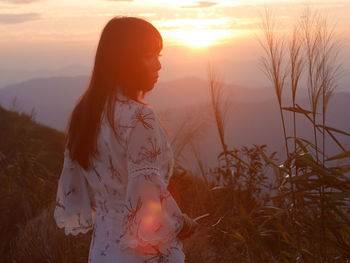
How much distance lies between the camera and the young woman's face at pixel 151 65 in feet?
5.67

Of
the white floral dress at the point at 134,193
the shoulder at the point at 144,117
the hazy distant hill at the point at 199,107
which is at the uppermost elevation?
the shoulder at the point at 144,117

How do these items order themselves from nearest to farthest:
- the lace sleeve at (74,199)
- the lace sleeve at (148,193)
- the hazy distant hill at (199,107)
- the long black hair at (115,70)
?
the lace sleeve at (148,193) → the long black hair at (115,70) → the lace sleeve at (74,199) → the hazy distant hill at (199,107)

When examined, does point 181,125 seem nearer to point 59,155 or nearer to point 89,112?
point 89,112

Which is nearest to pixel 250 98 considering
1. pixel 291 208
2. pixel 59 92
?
pixel 59 92

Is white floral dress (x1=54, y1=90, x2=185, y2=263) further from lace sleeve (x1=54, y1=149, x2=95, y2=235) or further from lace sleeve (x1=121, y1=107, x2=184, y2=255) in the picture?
lace sleeve (x1=54, y1=149, x2=95, y2=235)

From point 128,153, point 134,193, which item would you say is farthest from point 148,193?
point 128,153

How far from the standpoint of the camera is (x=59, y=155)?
793 cm

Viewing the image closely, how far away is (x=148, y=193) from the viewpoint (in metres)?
1.63

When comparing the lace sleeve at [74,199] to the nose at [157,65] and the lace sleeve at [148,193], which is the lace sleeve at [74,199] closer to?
the lace sleeve at [148,193]

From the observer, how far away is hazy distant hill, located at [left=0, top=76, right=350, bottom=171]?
9.98 feet

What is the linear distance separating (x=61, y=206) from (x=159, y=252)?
639 mm

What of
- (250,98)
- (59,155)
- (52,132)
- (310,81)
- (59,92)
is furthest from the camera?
(59,92)

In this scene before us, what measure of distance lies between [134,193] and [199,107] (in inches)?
81.7

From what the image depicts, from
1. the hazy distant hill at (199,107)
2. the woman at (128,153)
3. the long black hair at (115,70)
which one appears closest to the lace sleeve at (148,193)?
the woman at (128,153)
